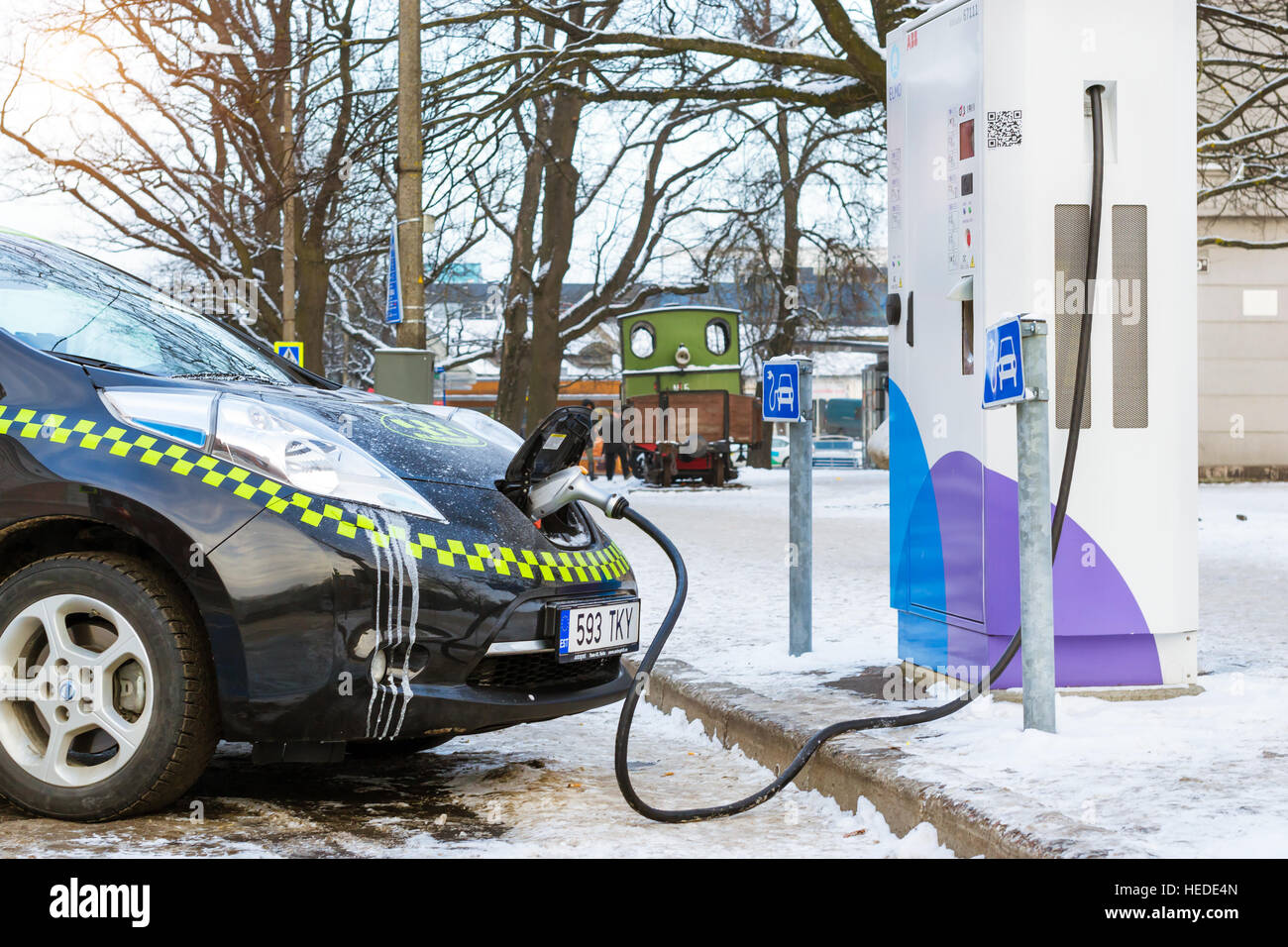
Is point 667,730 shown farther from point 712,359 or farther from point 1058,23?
point 712,359

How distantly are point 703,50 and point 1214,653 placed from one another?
6.70m

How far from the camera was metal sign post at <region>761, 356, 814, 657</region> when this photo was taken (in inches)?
241

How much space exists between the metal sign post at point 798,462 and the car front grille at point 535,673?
2043 mm

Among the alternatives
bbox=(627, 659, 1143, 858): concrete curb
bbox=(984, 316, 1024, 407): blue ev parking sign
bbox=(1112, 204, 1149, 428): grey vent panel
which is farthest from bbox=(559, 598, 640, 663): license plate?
bbox=(1112, 204, 1149, 428): grey vent panel

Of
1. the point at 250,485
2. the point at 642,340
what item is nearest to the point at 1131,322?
the point at 250,485

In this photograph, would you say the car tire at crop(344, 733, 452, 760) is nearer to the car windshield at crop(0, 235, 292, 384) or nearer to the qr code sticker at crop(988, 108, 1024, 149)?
the car windshield at crop(0, 235, 292, 384)

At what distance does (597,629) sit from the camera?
418cm

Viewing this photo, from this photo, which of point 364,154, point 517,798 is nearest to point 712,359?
point 364,154

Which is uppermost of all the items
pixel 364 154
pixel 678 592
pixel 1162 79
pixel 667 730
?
pixel 364 154

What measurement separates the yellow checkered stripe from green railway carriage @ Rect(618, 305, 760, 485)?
2345cm

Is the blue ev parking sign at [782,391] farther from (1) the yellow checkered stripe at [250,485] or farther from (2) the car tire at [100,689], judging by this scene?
(2) the car tire at [100,689]

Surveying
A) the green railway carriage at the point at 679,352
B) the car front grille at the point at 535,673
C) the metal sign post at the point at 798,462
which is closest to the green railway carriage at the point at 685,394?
the green railway carriage at the point at 679,352

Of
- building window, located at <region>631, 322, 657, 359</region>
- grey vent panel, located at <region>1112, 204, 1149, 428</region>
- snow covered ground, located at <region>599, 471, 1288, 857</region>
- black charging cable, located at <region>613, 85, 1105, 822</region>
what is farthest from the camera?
building window, located at <region>631, 322, 657, 359</region>

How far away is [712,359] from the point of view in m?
30.7
